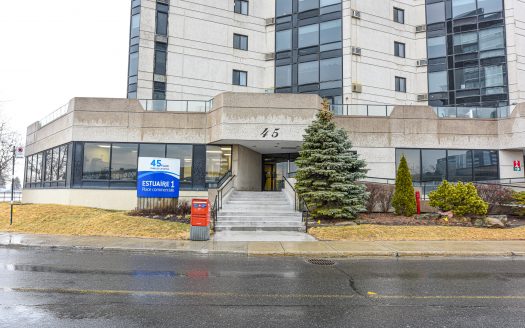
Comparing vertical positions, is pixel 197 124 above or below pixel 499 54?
below

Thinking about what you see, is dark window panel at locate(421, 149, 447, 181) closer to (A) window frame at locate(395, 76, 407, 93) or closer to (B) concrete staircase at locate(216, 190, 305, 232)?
(B) concrete staircase at locate(216, 190, 305, 232)

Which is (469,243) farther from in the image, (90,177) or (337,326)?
(90,177)

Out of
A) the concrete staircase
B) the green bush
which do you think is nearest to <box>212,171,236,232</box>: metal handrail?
the concrete staircase

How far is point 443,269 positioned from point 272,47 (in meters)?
24.8

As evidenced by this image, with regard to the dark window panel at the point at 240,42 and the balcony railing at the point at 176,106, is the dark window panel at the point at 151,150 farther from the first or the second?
the dark window panel at the point at 240,42

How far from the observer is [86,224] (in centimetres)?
1523

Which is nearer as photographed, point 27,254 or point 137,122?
point 27,254

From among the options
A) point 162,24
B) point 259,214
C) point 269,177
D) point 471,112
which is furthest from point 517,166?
point 162,24

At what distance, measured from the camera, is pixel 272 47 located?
29.9m

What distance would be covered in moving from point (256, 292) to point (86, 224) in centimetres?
1157

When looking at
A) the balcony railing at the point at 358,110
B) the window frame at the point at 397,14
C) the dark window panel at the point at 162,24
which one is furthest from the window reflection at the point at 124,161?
the window frame at the point at 397,14

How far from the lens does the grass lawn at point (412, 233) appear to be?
1308 centimetres

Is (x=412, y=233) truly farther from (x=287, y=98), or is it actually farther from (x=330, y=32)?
(x=330, y=32)

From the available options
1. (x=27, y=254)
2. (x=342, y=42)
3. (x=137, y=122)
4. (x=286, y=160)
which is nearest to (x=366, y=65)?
(x=342, y=42)
